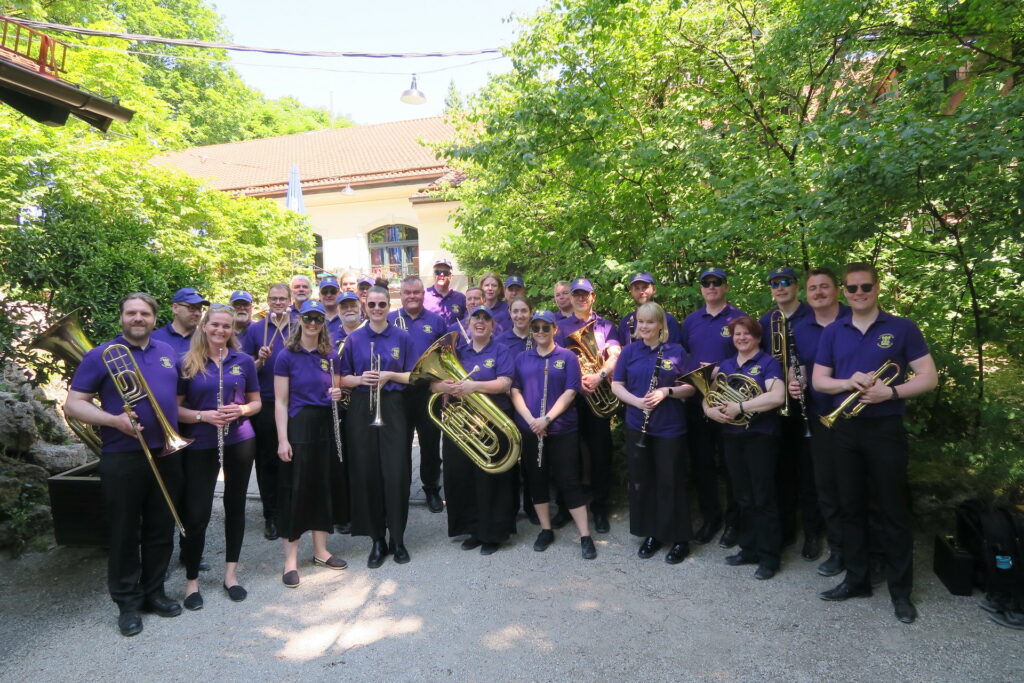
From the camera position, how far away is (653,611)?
3.96 metres

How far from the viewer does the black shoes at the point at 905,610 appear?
368 centimetres

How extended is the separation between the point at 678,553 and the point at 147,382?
12.3 ft

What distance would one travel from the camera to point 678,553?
15.2 ft

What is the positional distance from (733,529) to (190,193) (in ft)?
40.4

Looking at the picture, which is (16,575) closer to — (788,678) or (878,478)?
(788,678)

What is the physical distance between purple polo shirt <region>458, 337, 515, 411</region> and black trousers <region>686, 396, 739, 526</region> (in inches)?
55.0

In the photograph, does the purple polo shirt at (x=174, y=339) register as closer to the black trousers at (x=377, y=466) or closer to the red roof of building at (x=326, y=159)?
the black trousers at (x=377, y=466)

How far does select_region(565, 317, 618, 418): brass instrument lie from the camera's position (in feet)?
17.1

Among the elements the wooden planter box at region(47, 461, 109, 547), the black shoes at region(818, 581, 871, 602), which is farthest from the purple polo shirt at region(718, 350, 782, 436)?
the wooden planter box at region(47, 461, 109, 547)

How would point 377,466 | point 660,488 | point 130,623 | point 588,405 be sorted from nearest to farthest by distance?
1. point 130,623
2. point 660,488
3. point 377,466
4. point 588,405

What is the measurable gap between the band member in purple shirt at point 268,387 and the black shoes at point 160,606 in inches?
50.8

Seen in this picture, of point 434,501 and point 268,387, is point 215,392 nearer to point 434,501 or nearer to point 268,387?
point 268,387

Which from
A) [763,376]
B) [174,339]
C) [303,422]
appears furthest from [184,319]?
[763,376]

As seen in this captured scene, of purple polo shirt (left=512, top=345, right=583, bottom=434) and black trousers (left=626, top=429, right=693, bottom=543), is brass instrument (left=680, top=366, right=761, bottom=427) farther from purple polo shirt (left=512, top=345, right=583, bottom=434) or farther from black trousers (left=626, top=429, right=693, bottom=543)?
purple polo shirt (left=512, top=345, right=583, bottom=434)
